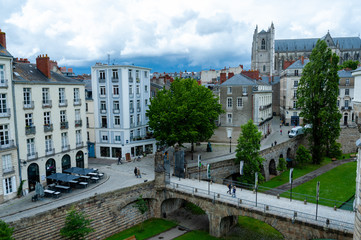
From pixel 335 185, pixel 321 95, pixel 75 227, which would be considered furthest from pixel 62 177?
pixel 321 95

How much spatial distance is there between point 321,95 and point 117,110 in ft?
104

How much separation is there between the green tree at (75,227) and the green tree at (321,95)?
37688 millimetres

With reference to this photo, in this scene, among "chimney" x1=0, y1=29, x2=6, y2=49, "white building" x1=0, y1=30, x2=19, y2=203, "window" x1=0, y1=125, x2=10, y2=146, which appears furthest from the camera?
"chimney" x1=0, y1=29, x2=6, y2=49

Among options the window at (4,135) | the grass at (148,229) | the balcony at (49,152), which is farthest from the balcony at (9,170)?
the grass at (148,229)

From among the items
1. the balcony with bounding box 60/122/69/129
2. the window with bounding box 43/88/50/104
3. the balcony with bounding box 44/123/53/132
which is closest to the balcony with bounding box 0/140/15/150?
the balcony with bounding box 44/123/53/132

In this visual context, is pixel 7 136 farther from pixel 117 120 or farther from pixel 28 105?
pixel 117 120

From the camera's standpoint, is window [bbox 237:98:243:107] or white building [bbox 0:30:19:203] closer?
white building [bbox 0:30:19:203]

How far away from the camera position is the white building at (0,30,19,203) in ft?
95.0

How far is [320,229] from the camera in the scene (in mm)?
21984

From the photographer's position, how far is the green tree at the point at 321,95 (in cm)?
4684

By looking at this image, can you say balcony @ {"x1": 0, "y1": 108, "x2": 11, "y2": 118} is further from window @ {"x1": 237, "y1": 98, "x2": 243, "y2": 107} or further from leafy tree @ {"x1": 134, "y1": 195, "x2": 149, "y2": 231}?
window @ {"x1": 237, "y1": 98, "x2": 243, "y2": 107}

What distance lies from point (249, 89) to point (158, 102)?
721 inches

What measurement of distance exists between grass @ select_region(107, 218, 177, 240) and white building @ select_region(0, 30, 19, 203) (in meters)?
11.0

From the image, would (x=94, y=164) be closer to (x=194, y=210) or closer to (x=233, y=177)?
(x=194, y=210)
